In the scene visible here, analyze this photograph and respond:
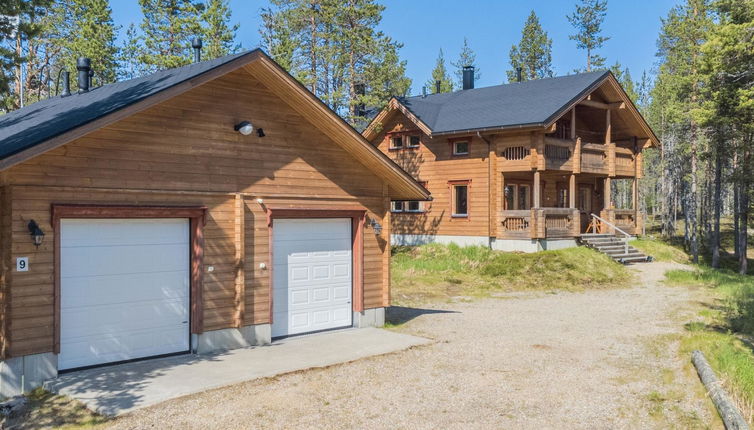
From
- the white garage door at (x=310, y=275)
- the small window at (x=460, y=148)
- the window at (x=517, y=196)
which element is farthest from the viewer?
the window at (x=517, y=196)

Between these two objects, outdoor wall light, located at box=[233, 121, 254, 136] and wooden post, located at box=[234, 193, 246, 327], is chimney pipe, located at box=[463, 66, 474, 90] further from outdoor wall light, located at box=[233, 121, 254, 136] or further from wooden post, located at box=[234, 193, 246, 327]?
wooden post, located at box=[234, 193, 246, 327]

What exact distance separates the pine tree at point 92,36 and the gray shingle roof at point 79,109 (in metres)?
25.2

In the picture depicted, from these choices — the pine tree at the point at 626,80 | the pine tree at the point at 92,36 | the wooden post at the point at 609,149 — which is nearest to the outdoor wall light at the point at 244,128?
the wooden post at the point at 609,149

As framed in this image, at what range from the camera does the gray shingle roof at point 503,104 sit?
2388cm

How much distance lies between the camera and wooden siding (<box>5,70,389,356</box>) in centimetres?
833

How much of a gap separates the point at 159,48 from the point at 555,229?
2546 cm

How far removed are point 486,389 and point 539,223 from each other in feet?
52.9

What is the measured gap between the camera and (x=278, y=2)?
4112 centimetres

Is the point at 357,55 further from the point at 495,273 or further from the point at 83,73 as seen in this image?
the point at 83,73

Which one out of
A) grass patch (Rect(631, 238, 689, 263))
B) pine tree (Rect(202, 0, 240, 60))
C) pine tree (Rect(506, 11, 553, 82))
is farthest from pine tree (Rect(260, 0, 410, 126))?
pine tree (Rect(506, 11, 553, 82))

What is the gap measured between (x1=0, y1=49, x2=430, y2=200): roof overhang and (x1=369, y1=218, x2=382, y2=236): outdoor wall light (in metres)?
0.90

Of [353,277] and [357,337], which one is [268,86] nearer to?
[353,277]

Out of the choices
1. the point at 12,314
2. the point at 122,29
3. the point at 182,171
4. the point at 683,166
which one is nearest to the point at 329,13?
the point at 122,29

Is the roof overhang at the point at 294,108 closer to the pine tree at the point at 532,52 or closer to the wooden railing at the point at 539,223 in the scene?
the wooden railing at the point at 539,223
